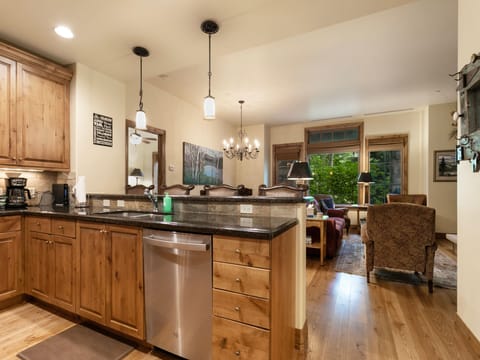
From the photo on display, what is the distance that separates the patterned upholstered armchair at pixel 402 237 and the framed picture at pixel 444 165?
3.55 metres

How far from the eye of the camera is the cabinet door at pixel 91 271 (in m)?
1.88

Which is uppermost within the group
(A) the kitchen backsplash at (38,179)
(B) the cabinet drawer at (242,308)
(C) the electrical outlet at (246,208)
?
(A) the kitchen backsplash at (38,179)

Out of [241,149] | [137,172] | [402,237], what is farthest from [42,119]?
[402,237]

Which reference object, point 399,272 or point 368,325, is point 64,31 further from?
point 399,272

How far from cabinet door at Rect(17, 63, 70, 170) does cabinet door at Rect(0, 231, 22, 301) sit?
79 centimetres

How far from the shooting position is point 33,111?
266 cm

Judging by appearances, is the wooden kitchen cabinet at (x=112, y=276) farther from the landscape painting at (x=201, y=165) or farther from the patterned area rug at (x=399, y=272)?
the landscape painting at (x=201, y=165)

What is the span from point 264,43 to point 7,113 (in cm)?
274

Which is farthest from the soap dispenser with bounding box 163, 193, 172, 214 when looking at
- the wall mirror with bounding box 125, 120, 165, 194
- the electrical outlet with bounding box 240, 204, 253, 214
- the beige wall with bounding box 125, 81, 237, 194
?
the beige wall with bounding box 125, 81, 237, 194

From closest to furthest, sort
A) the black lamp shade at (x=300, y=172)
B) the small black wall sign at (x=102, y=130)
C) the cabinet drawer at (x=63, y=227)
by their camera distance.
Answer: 1. the cabinet drawer at (x=63, y=227)
2. the small black wall sign at (x=102, y=130)
3. the black lamp shade at (x=300, y=172)

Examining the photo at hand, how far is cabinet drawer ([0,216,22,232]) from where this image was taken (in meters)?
2.28

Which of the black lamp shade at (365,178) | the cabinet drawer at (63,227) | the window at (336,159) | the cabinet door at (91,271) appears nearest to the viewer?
the cabinet door at (91,271)

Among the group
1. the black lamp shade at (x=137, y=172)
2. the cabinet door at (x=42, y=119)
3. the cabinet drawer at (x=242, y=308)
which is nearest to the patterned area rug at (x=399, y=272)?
the cabinet drawer at (x=242, y=308)

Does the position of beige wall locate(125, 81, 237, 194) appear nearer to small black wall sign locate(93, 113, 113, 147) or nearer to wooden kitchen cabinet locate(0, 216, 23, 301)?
small black wall sign locate(93, 113, 113, 147)
